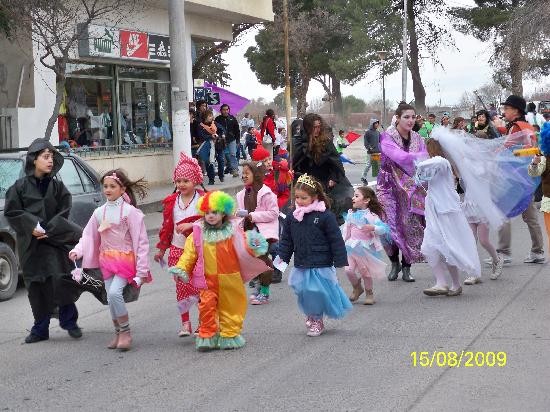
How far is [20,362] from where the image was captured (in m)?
7.58

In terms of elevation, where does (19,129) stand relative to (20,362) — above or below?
above

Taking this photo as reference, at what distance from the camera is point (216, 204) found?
7.68 m

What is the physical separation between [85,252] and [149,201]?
12396 millimetres

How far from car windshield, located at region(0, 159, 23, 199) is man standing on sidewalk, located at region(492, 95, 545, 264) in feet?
18.1

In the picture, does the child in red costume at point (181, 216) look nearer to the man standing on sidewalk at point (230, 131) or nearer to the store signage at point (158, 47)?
the store signage at point (158, 47)

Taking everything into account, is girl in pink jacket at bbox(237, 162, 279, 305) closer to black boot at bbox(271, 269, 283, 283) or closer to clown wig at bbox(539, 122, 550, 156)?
black boot at bbox(271, 269, 283, 283)

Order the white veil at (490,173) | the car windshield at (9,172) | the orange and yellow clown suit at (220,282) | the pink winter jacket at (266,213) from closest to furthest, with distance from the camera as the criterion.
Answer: the orange and yellow clown suit at (220,282) → the pink winter jacket at (266,213) → the white veil at (490,173) → the car windshield at (9,172)

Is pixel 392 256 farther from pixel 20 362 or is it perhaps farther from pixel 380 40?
pixel 380 40

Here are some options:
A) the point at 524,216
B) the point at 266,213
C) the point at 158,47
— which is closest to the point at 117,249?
the point at 266,213

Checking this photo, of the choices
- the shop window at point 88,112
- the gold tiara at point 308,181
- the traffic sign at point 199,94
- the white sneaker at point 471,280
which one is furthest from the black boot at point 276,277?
the traffic sign at point 199,94

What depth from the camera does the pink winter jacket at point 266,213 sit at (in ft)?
30.8

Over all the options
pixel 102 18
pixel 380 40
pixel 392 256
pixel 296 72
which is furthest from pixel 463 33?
pixel 392 256

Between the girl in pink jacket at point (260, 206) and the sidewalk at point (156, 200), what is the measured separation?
6.82m

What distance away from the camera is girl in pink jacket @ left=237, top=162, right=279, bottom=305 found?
372 inches
